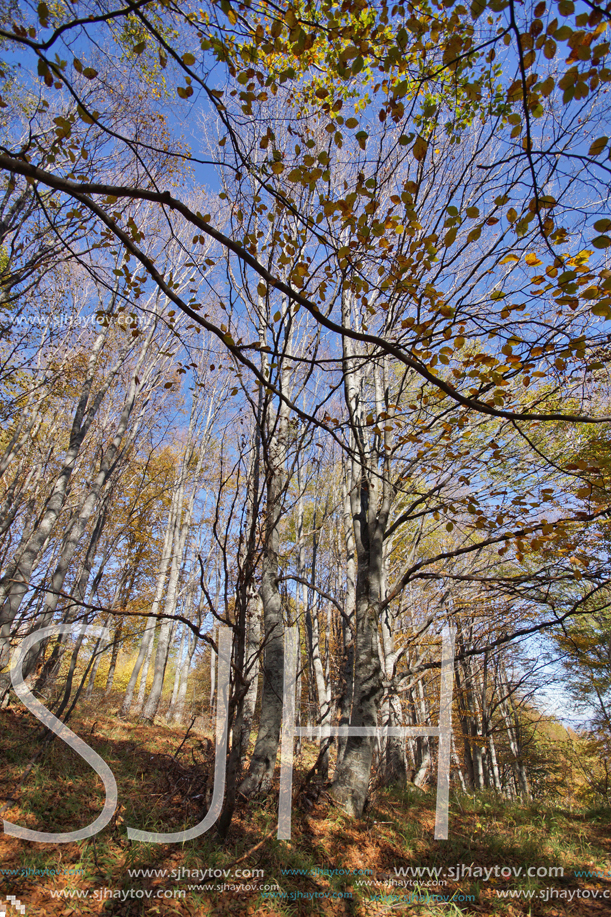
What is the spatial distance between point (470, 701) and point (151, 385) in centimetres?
1145

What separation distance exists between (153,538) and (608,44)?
49.5ft

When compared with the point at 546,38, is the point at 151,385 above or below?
above

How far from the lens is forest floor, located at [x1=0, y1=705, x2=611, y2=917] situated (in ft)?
7.98

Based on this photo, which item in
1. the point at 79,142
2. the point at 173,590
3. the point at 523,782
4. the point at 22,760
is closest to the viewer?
the point at 22,760

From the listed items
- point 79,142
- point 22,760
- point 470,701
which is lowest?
point 22,760

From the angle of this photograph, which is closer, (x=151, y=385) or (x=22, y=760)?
(x=22, y=760)

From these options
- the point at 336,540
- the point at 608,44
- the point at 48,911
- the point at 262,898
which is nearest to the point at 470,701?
the point at 336,540

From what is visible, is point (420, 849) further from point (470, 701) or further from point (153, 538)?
point (153, 538)

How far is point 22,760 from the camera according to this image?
3.96 meters

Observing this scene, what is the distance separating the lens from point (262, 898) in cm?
253

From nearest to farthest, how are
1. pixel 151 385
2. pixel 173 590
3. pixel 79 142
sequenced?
pixel 79 142 < pixel 151 385 < pixel 173 590

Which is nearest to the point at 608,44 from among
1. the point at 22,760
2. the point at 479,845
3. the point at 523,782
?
the point at 479,845

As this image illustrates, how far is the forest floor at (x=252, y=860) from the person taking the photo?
243cm

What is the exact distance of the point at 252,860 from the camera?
9.18ft
